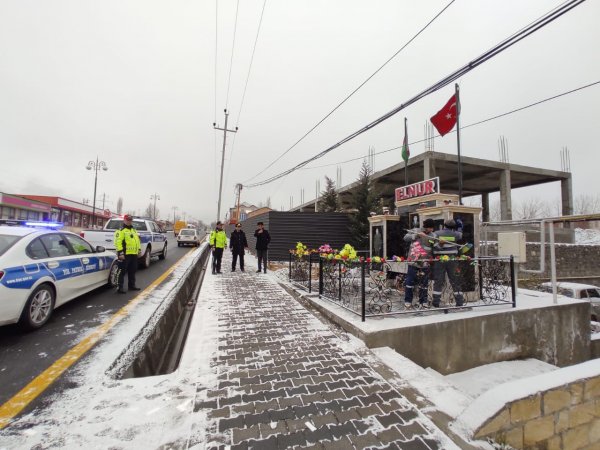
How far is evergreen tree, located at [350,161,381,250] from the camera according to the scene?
47.8ft

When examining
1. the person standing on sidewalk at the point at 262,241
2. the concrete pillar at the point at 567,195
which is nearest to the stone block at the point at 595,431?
the person standing on sidewalk at the point at 262,241

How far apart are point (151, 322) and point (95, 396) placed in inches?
68.6

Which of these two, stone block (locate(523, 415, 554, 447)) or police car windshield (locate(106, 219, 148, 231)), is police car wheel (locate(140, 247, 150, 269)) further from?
stone block (locate(523, 415, 554, 447))

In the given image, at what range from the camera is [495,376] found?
5148mm

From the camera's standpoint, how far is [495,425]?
239 cm

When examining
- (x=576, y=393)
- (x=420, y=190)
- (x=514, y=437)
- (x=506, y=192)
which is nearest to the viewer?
(x=514, y=437)

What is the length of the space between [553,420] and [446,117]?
9.64 meters

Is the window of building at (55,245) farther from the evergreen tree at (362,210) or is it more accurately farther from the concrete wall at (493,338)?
the evergreen tree at (362,210)

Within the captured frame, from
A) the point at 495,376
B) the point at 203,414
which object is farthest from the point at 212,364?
the point at 495,376

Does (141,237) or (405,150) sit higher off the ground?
(405,150)

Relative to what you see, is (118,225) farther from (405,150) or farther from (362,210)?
(405,150)

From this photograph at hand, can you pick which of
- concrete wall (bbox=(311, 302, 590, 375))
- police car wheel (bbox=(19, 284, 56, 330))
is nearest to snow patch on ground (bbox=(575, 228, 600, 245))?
concrete wall (bbox=(311, 302, 590, 375))

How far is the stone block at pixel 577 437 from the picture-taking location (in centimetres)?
303

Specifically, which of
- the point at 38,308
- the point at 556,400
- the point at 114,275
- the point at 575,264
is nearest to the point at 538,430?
the point at 556,400
